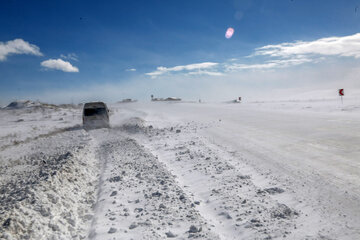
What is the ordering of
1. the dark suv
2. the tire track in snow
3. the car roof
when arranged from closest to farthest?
the tire track in snow < the dark suv < the car roof

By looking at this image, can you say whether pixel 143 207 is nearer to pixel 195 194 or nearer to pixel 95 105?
pixel 195 194

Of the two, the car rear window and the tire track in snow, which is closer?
the tire track in snow

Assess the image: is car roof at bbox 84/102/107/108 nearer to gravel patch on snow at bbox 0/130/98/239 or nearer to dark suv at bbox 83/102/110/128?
dark suv at bbox 83/102/110/128

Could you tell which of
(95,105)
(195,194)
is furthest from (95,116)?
(195,194)

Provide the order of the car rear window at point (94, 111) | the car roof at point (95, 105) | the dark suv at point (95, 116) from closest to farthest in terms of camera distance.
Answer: the dark suv at point (95, 116)
the car rear window at point (94, 111)
the car roof at point (95, 105)

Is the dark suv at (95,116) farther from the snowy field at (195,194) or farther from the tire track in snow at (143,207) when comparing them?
the tire track in snow at (143,207)

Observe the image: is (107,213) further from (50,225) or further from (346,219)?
(346,219)

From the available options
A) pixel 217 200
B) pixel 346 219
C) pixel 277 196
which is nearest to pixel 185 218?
pixel 217 200

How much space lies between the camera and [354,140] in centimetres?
923

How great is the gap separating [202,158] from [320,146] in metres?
4.20

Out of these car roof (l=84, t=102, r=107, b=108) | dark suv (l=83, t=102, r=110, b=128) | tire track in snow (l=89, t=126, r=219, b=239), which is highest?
car roof (l=84, t=102, r=107, b=108)

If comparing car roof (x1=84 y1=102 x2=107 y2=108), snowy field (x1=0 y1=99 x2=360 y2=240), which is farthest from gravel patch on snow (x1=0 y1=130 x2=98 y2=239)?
car roof (x1=84 y1=102 x2=107 y2=108)

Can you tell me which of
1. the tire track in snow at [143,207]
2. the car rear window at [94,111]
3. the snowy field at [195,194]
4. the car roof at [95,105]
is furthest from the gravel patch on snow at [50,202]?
the car roof at [95,105]

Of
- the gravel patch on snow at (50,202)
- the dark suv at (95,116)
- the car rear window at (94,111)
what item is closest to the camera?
the gravel patch on snow at (50,202)
